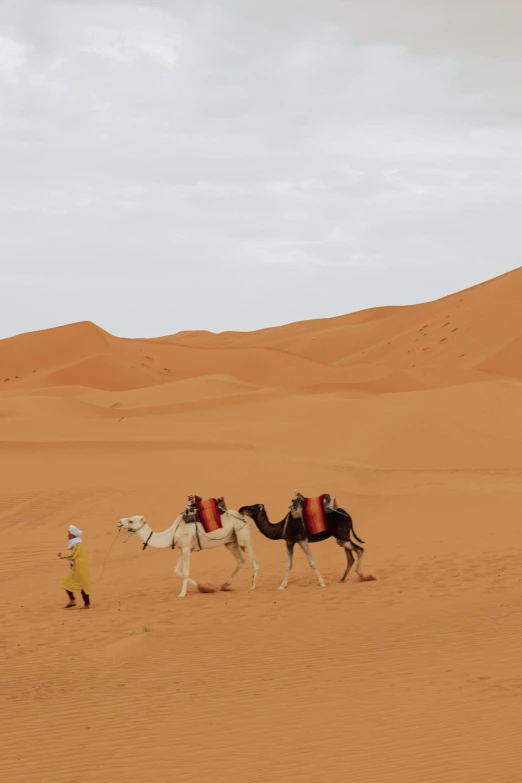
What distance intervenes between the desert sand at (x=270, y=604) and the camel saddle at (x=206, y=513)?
0.99 metres

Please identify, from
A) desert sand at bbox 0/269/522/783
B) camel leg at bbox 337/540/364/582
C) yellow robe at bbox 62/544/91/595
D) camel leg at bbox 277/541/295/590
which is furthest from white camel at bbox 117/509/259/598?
camel leg at bbox 337/540/364/582

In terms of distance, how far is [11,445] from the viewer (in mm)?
26812

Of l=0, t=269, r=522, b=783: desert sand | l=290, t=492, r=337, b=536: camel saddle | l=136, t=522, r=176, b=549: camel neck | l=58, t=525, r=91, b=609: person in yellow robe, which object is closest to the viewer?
l=0, t=269, r=522, b=783: desert sand

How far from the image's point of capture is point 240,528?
→ 13719 mm

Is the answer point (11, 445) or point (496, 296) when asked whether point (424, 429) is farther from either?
point (496, 296)

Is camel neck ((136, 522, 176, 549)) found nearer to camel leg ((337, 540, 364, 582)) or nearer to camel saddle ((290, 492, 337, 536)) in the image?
camel saddle ((290, 492, 337, 536))

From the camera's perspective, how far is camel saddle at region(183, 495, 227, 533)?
13.5 m

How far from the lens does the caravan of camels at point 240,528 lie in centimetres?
1335

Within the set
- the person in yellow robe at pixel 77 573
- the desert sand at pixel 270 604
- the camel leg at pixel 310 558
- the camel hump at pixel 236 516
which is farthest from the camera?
the camel hump at pixel 236 516

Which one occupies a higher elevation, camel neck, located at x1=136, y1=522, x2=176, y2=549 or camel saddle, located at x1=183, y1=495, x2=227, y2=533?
camel saddle, located at x1=183, y1=495, x2=227, y2=533

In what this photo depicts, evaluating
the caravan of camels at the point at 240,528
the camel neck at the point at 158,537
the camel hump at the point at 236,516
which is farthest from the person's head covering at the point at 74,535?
the camel hump at the point at 236,516

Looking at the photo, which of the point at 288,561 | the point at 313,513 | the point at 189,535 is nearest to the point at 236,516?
the point at 189,535

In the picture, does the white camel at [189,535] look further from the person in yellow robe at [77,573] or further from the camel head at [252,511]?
the person in yellow robe at [77,573]

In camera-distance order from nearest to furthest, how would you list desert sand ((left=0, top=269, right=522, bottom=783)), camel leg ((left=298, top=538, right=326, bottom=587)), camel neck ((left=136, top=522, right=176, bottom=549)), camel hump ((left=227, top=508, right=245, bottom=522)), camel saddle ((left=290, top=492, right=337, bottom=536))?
desert sand ((left=0, top=269, right=522, bottom=783)), camel saddle ((left=290, top=492, right=337, bottom=536)), camel leg ((left=298, top=538, right=326, bottom=587)), camel neck ((left=136, top=522, right=176, bottom=549)), camel hump ((left=227, top=508, right=245, bottom=522))
